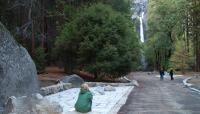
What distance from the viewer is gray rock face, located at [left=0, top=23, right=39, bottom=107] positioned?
16.7 m

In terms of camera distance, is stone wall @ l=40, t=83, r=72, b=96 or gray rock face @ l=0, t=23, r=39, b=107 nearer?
gray rock face @ l=0, t=23, r=39, b=107

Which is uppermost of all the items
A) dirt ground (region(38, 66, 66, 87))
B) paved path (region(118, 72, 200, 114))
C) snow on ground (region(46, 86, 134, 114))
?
dirt ground (region(38, 66, 66, 87))

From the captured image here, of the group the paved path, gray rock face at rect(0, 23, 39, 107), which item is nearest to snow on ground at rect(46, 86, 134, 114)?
the paved path

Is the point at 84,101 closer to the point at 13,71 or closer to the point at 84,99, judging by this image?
the point at 84,99

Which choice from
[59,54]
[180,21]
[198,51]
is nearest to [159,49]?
[180,21]

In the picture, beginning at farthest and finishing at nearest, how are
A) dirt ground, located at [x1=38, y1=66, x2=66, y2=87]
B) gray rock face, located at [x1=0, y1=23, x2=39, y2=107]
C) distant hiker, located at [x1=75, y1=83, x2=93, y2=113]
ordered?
dirt ground, located at [x1=38, y1=66, x2=66, y2=87] → gray rock face, located at [x1=0, y1=23, x2=39, y2=107] → distant hiker, located at [x1=75, y1=83, x2=93, y2=113]

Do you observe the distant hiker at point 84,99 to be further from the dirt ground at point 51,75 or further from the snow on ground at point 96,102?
the dirt ground at point 51,75

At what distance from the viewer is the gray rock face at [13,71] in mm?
16688

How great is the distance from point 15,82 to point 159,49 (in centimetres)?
8253

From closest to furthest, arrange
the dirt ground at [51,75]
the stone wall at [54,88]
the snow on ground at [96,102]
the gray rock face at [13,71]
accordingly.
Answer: the gray rock face at [13,71], the snow on ground at [96,102], the stone wall at [54,88], the dirt ground at [51,75]

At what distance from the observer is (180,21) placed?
76875 millimetres

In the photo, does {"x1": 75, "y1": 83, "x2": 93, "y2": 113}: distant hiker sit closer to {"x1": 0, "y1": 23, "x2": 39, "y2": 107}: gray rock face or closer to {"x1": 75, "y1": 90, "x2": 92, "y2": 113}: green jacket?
{"x1": 75, "y1": 90, "x2": 92, "y2": 113}: green jacket

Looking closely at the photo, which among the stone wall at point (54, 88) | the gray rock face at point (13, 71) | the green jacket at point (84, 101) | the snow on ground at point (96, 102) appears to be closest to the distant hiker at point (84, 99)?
the green jacket at point (84, 101)

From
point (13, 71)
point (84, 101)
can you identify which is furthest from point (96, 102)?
point (84, 101)
